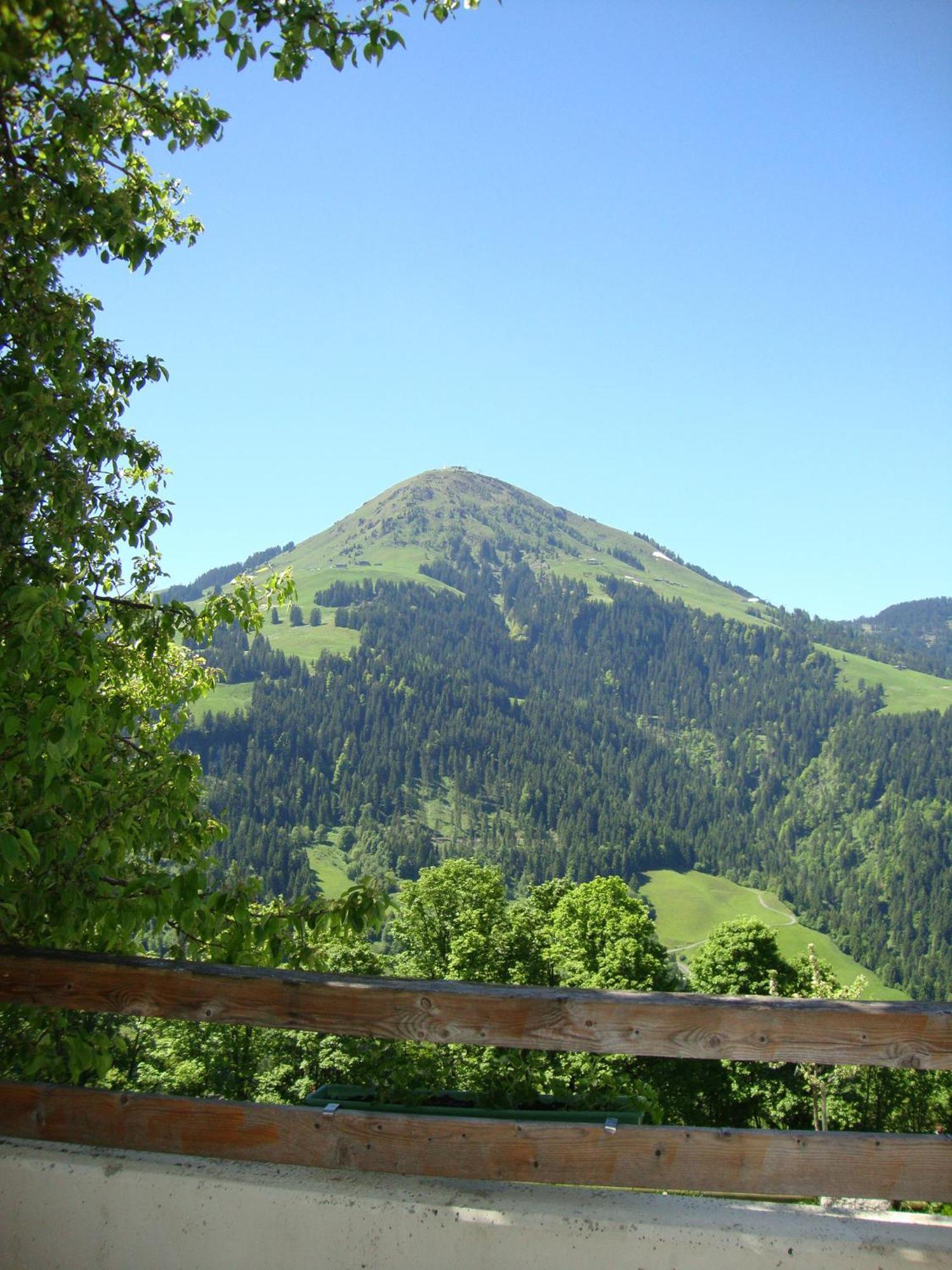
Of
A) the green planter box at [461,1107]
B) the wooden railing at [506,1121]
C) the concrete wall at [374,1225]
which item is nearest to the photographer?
the concrete wall at [374,1225]

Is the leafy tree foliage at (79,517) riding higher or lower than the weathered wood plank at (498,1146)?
higher

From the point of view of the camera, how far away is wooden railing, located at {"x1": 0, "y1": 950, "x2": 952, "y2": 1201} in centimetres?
406

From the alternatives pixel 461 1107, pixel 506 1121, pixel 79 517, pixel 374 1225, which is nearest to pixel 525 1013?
pixel 506 1121

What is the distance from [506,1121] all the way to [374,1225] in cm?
66

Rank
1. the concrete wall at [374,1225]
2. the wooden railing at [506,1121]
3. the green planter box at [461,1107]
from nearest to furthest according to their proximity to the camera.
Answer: the concrete wall at [374,1225] < the wooden railing at [506,1121] < the green planter box at [461,1107]

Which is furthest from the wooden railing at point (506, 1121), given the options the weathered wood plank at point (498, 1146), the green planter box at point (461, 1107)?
the green planter box at point (461, 1107)

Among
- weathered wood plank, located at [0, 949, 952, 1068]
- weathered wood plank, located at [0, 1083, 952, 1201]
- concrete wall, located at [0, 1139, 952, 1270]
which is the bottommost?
concrete wall, located at [0, 1139, 952, 1270]

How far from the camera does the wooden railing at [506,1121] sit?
406cm

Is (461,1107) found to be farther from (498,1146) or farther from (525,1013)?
(525,1013)

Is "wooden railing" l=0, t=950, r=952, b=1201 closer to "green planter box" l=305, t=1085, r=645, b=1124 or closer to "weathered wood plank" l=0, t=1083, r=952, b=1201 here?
"weathered wood plank" l=0, t=1083, r=952, b=1201

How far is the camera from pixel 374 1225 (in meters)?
4.11

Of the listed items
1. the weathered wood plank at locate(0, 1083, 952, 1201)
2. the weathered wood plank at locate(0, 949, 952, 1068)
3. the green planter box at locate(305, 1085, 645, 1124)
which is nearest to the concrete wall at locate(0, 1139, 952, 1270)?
the weathered wood plank at locate(0, 1083, 952, 1201)

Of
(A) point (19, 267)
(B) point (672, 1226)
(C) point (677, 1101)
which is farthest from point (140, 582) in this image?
(C) point (677, 1101)

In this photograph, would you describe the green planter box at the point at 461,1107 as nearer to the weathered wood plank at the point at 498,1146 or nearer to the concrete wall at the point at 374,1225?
the weathered wood plank at the point at 498,1146
